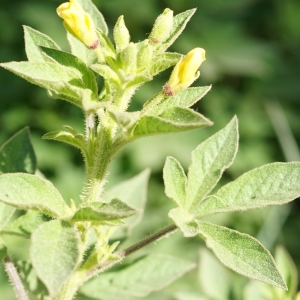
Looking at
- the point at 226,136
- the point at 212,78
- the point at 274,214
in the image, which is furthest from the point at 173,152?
the point at 226,136

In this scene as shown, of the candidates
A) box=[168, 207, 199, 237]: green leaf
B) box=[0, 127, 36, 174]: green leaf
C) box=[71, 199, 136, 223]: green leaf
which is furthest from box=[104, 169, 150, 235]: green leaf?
box=[71, 199, 136, 223]: green leaf

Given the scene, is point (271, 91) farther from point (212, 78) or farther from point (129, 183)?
point (129, 183)

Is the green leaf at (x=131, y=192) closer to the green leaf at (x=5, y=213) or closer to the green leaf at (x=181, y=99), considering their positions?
the green leaf at (x=5, y=213)

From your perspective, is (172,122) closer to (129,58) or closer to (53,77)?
(129,58)

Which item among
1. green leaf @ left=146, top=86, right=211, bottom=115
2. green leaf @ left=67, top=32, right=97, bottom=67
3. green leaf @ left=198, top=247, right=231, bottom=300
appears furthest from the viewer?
green leaf @ left=198, top=247, right=231, bottom=300

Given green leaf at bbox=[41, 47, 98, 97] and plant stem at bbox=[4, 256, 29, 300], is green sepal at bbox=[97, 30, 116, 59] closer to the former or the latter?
green leaf at bbox=[41, 47, 98, 97]

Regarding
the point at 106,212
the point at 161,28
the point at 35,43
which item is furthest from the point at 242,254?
the point at 35,43

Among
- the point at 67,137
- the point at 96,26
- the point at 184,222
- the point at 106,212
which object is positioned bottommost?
the point at 184,222
